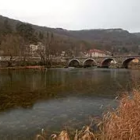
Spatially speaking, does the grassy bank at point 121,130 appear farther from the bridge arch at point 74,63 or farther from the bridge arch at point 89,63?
the bridge arch at point 74,63

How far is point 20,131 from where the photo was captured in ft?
38.0

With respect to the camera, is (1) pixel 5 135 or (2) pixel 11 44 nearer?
(1) pixel 5 135

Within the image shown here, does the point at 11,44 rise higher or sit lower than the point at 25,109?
higher

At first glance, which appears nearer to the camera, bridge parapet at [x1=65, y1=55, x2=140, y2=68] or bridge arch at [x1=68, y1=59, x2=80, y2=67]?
bridge parapet at [x1=65, y1=55, x2=140, y2=68]

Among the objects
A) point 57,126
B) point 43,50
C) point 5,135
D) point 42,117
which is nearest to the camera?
point 5,135

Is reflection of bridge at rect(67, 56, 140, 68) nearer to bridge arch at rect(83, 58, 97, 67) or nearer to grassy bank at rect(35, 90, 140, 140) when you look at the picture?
bridge arch at rect(83, 58, 97, 67)

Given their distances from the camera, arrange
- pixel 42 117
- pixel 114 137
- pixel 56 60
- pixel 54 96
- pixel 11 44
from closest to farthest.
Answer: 1. pixel 114 137
2. pixel 42 117
3. pixel 54 96
4. pixel 11 44
5. pixel 56 60

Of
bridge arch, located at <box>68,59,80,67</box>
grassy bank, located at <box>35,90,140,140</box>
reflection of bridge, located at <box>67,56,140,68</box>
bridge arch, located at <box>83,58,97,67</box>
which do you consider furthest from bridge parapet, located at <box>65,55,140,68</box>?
grassy bank, located at <box>35,90,140,140</box>

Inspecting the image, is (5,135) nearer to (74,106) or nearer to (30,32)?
(74,106)

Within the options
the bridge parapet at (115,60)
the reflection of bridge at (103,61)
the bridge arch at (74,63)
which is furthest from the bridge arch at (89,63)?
the bridge arch at (74,63)

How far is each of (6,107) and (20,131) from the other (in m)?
5.57

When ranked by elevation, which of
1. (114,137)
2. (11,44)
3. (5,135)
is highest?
(11,44)

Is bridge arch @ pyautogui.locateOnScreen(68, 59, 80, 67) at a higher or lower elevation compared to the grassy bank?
lower

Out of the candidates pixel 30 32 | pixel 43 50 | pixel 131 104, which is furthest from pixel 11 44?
pixel 131 104
